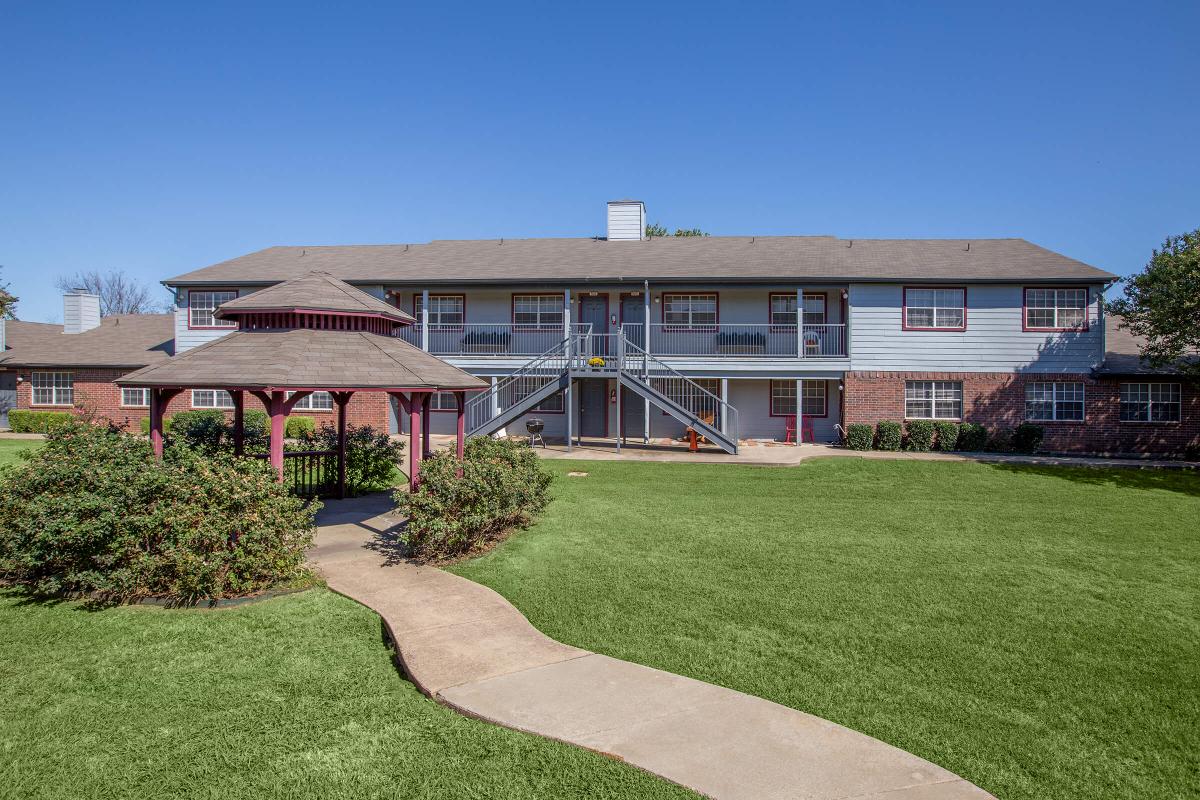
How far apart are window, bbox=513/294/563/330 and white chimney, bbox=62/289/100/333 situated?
63.7ft

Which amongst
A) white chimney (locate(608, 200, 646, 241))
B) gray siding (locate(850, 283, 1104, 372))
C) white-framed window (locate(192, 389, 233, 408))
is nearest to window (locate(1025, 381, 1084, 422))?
gray siding (locate(850, 283, 1104, 372))

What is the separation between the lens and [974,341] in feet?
71.8

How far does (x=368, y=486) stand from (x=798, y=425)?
43.7 feet

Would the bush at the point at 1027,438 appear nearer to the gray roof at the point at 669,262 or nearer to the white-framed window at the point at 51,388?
the gray roof at the point at 669,262

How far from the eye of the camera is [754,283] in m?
22.3

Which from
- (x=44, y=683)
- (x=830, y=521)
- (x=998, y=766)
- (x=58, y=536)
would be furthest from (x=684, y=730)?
(x=830, y=521)

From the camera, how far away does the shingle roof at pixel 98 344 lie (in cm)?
2619

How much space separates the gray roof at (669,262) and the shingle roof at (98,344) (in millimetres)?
3971

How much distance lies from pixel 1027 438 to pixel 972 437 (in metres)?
1.46

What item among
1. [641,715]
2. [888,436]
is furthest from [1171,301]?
[641,715]

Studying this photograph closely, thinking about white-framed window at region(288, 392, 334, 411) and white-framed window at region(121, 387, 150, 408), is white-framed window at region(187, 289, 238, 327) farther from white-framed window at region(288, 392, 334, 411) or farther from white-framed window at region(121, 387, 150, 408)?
white-framed window at region(288, 392, 334, 411)

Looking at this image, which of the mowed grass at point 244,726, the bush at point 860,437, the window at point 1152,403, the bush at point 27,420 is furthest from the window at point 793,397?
the bush at point 27,420

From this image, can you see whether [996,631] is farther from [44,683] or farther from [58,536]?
[58,536]

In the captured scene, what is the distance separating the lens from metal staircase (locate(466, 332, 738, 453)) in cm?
1989
